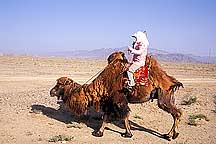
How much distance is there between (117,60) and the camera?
421 inches

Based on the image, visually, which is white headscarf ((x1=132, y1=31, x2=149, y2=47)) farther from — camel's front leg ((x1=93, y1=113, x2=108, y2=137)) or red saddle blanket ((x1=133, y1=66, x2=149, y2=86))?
camel's front leg ((x1=93, y1=113, x2=108, y2=137))

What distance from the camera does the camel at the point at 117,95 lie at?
1034 cm

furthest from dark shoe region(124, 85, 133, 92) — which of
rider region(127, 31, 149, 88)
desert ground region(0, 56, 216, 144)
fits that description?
desert ground region(0, 56, 216, 144)

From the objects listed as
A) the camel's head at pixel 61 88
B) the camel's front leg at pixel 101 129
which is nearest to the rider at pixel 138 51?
the camel's front leg at pixel 101 129

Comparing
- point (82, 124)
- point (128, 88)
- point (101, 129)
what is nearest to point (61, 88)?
point (82, 124)

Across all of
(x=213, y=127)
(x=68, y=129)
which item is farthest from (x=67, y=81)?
(x=213, y=127)

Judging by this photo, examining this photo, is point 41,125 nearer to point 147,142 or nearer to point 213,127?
point 147,142

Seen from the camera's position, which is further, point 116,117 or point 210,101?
point 210,101

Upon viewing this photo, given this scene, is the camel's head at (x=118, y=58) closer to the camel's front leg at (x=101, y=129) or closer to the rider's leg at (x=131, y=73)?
the rider's leg at (x=131, y=73)

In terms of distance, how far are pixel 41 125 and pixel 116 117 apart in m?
2.14

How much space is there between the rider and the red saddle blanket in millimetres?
88

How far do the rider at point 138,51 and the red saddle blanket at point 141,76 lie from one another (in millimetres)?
88

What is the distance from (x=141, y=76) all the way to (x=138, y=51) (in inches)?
25.2

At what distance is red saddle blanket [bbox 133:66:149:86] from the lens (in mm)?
10094
